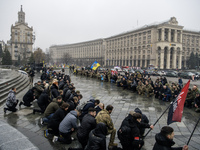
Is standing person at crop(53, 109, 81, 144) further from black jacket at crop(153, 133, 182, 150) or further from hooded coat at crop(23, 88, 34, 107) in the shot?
hooded coat at crop(23, 88, 34, 107)

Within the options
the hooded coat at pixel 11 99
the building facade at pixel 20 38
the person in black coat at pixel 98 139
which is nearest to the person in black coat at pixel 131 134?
the person in black coat at pixel 98 139

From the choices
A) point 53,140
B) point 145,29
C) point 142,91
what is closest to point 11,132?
point 53,140

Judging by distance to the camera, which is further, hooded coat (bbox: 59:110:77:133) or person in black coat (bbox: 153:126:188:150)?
hooded coat (bbox: 59:110:77:133)

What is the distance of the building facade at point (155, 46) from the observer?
2874 inches

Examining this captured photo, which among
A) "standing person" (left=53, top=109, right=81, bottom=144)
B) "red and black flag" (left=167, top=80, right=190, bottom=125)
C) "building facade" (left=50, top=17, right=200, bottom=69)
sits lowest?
"standing person" (left=53, top=109, right=81, bottom=144)

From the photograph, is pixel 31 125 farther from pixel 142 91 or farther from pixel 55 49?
pixel 55 49

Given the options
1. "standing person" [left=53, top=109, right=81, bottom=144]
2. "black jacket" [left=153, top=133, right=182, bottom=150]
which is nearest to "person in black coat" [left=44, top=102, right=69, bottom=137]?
"standing person" [left=53, top=109, right=81, bottom=144]

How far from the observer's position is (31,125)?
645cm

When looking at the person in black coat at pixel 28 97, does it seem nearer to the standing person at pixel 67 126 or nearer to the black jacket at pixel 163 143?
the standing person at pixel 67 126

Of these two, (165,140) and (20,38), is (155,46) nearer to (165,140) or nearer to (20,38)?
(20,38)

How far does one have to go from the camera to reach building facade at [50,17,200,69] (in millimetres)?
73000

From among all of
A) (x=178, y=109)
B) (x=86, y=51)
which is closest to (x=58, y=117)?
(x=178, y=109)

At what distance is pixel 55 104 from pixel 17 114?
310cm

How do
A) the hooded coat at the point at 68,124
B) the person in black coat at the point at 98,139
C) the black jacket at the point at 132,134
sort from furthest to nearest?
the hooded coat at the point at 68,124 < the black jacket at the point at 132,134 < the person in black coat at the point at 98,139
